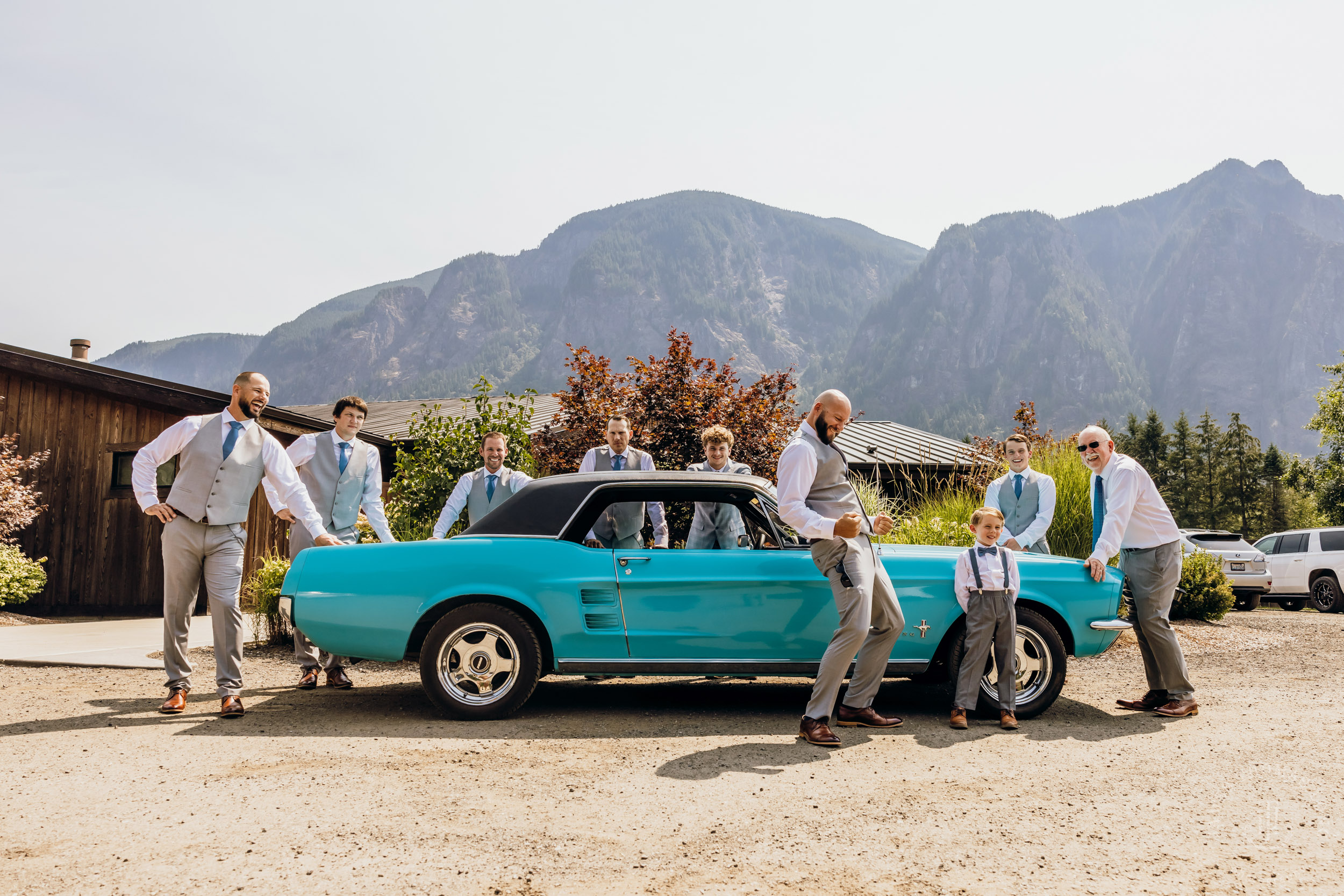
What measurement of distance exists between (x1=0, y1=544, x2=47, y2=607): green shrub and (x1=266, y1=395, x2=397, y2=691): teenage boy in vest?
798 cm

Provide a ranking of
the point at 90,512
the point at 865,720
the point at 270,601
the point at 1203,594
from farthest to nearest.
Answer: the point at 90,512, the point at 1203,594, the point at 270,601, the point at 865,720

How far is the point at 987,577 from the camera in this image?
5.50 meters

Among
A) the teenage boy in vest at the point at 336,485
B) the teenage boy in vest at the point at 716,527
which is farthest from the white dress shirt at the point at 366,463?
the teenage boy in vest at the point at 716,527

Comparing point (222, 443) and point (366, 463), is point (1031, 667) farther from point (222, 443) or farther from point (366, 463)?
point (222, 443)

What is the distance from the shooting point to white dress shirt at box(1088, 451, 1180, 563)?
232 inches

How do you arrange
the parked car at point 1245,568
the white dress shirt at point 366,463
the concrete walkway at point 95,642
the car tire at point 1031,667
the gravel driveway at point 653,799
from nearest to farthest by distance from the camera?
1. the gravel driveway at point 653,799
2. the car tire at point 1031,667
3. the white dress shirt at point 366,463
4. the concrete walkway at point 95,642
5. the parked car at point 1245,568

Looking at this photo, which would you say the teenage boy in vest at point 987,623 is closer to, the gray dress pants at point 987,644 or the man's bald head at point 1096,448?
the gray dress pants at point 987,644

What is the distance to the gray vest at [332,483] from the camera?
676 centimetres

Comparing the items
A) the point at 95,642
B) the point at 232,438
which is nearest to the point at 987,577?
the point at 232,438

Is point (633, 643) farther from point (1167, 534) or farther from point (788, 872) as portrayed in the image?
point (1167, 534)

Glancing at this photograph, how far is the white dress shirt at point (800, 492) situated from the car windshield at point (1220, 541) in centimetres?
1534

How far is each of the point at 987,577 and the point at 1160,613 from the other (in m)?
1.36

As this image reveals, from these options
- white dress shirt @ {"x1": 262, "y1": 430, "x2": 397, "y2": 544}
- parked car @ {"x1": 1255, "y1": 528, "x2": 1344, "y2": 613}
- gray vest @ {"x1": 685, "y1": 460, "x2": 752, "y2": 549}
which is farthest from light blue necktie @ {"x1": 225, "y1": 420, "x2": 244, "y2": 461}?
parked car @ {"x1": 1255, "y1": 528, "x2": 1344, "y2": 613}

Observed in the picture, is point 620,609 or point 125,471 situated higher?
point 125,471
